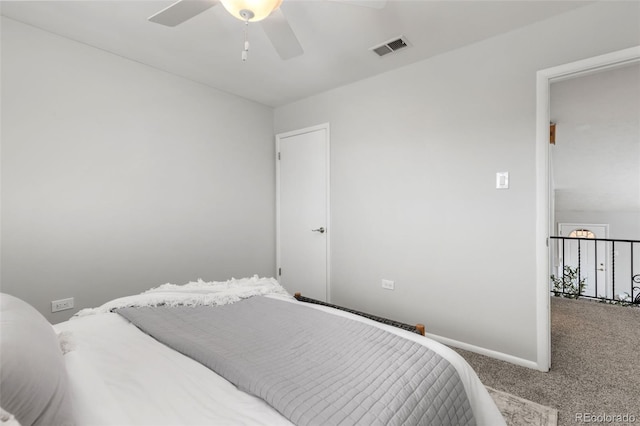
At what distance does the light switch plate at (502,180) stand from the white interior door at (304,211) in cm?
168

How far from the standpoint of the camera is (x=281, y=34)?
1709 millimetres

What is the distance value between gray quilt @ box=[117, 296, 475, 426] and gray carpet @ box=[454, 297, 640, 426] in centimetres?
122

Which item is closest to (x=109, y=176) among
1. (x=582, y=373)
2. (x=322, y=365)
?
(x=322, y=365)

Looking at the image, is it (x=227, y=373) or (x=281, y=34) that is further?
(x=281, y=34)

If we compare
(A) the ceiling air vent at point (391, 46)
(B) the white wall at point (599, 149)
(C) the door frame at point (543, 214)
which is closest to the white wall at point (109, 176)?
(A) the ceiling air vent at point (391, 46)

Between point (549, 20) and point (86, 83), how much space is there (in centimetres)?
351

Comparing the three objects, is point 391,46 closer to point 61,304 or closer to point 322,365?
point 322,365

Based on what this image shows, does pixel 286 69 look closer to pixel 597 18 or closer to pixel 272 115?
pixel 272 115

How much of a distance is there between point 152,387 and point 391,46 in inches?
105

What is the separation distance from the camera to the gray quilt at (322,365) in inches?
32.9

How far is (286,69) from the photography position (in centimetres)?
284

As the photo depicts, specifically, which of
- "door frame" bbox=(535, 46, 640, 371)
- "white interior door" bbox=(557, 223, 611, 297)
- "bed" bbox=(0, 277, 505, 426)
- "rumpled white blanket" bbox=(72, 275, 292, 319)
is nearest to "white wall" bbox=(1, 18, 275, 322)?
"rumpled white blanket" bbox=(72, 275, 292, 319)

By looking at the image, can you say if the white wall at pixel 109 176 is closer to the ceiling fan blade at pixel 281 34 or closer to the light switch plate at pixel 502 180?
the ceiling fan blade at pixel 281 34

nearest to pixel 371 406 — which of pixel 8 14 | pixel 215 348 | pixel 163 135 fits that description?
pixel 215 348
